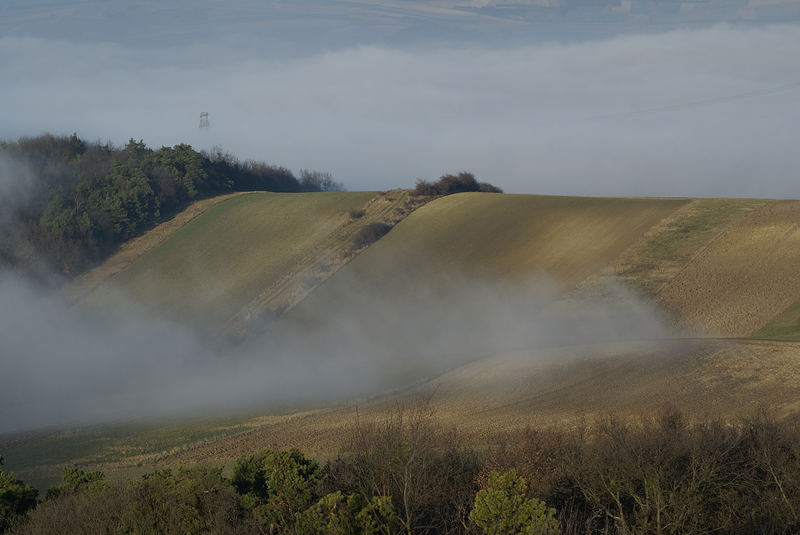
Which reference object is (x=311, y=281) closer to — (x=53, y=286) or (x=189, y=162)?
(x=53, y=286)

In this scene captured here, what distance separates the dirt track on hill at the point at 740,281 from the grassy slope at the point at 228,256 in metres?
39.1

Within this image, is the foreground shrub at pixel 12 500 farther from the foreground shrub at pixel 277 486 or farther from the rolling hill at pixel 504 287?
the rolling hill at pixel 504 287

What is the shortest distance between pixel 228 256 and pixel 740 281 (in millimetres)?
53791

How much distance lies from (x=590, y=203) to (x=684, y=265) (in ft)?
74.6

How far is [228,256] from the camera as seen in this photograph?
80.0 meters

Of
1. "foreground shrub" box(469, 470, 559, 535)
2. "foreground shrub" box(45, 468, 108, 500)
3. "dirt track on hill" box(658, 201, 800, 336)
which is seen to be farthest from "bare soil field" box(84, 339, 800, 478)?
"foreground shrub" box(469, 470, 559, 535)

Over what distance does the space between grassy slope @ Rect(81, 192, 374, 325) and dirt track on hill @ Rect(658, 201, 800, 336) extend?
128 ft

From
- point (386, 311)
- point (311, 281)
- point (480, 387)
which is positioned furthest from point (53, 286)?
point (480, 387)

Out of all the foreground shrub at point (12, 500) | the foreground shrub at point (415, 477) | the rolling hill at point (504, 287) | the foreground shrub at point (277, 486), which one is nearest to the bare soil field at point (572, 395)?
the rolling hill at point (504, 287)

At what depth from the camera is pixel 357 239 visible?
76688 mm

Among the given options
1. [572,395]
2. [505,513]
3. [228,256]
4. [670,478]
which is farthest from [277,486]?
[228,256]

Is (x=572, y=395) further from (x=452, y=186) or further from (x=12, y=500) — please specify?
(x=452, y=186)

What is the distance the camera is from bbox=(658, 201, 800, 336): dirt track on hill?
4738 cm

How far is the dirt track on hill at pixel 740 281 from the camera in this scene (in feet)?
155
